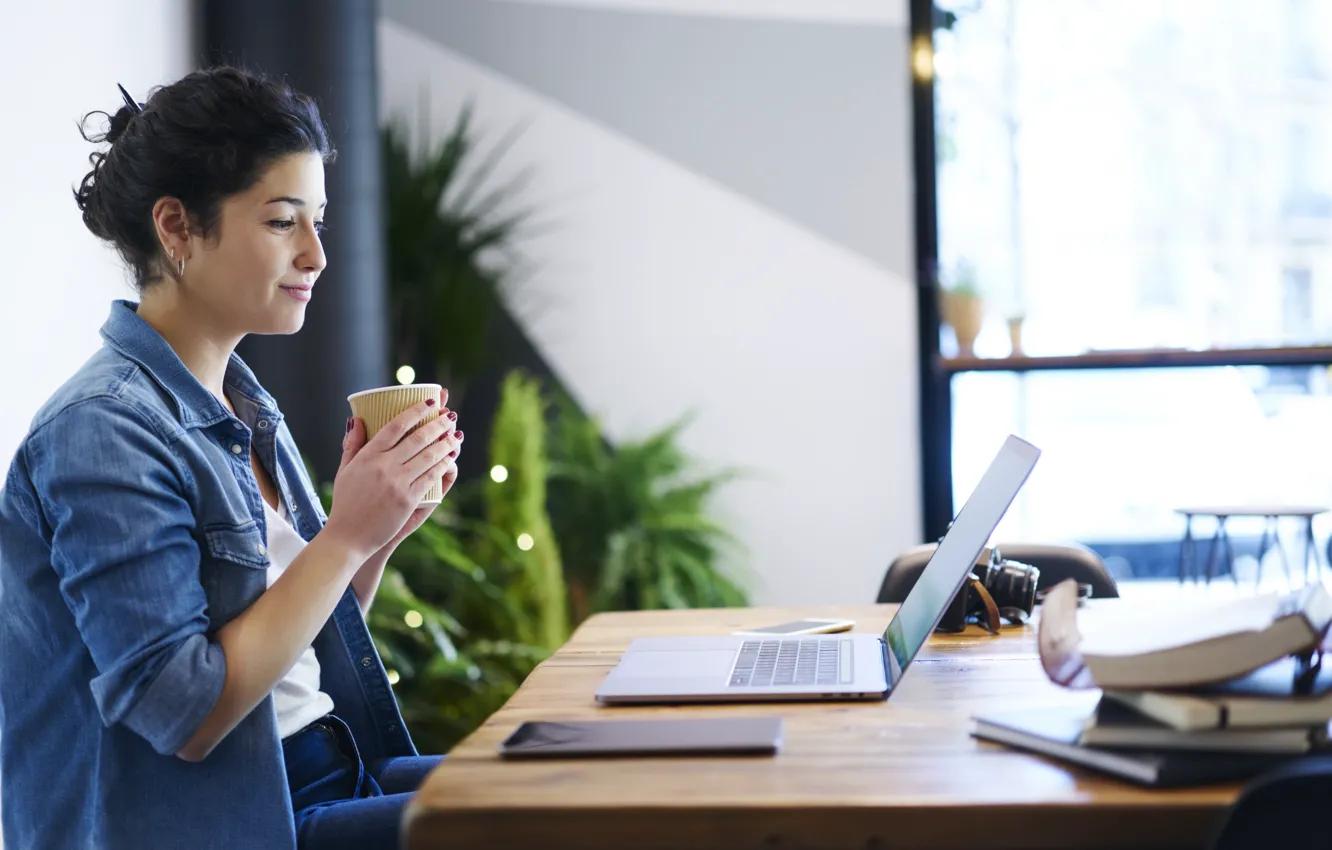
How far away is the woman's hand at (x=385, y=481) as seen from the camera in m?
1.35

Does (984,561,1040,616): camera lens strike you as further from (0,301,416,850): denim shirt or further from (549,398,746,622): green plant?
(549,398,746,622): green plant

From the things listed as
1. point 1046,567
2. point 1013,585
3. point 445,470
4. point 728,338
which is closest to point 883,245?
point 728,338

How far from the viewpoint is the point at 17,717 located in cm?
133

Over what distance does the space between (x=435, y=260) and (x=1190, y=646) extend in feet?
9.84

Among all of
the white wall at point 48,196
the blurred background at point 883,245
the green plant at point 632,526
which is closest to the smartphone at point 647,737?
the white wall at point 48,196

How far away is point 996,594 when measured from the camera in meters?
1.75

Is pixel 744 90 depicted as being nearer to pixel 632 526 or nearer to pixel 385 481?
pixel 632 526

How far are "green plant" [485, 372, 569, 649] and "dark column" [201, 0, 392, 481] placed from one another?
15.5 inches

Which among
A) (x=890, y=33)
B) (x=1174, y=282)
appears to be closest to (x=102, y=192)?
(x=890, y=33)

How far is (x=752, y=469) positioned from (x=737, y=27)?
1.38 metres

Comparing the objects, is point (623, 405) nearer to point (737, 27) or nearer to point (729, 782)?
point (737, 27)

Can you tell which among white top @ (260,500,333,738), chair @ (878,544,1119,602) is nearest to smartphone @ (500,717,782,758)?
white top @ (260,500,333,738)

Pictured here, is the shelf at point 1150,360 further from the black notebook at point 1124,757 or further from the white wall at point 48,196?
the black notebook at point 1124,757

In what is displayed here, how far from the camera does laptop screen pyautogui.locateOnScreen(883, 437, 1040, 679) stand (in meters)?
1.33
